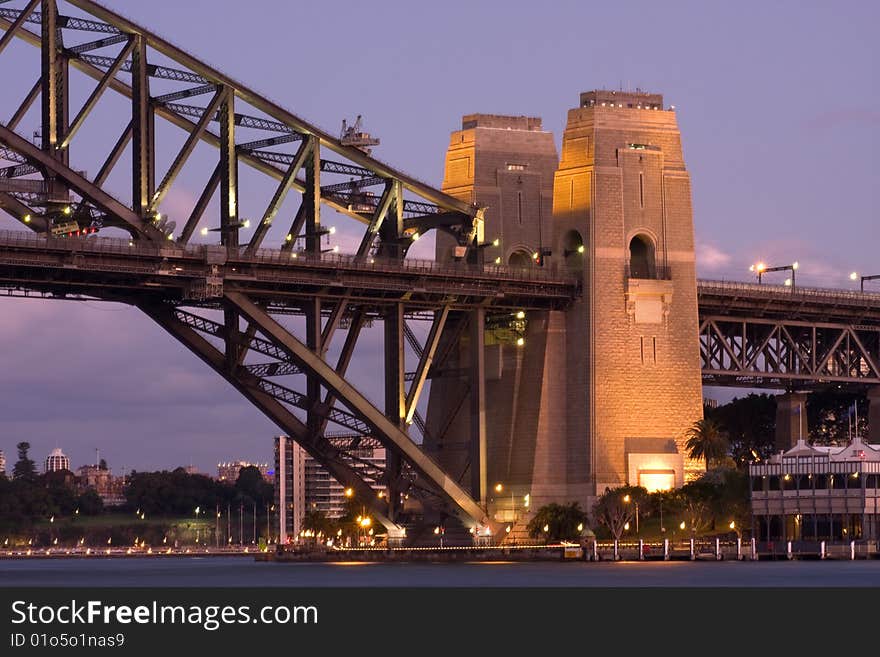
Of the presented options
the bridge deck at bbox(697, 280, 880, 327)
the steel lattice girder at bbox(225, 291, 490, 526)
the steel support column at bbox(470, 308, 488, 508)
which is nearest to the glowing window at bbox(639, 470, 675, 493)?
the steel support column at bbox(470, 308, 488, 508)

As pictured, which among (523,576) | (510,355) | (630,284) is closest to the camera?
(523,576)

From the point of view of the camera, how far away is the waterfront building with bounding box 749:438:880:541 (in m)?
158

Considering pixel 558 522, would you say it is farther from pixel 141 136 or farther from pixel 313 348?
pixel 141 136

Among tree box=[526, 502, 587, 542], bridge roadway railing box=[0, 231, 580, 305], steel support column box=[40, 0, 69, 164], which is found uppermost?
steel support column box=[40, 0, 69, 164]

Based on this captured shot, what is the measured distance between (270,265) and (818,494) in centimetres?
4311

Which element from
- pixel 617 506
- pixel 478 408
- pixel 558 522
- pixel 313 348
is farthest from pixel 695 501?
pixel 313 348

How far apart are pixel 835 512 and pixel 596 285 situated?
22322 mm

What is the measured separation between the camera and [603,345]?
513 ft

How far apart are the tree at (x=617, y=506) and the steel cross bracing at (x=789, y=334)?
18196mm

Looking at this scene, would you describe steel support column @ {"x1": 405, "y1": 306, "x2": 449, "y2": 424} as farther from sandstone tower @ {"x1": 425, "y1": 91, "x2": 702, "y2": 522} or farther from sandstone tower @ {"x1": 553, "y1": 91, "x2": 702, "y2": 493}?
sandstone tower @ {"x1": 553, "y1": 91, "x2": 702, "y2": 493}

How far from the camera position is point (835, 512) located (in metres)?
160

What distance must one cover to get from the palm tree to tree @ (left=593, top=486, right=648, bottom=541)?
593cm

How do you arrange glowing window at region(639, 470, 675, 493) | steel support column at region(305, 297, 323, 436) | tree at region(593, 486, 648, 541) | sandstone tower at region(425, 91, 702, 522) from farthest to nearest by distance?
glowing window at region(639, 470, 675, 493), sandstone tower at region(425, 91, 702, 522), tree at region(593, 486, 648, 541), steel support column at region(305, 297, 323, 436)
